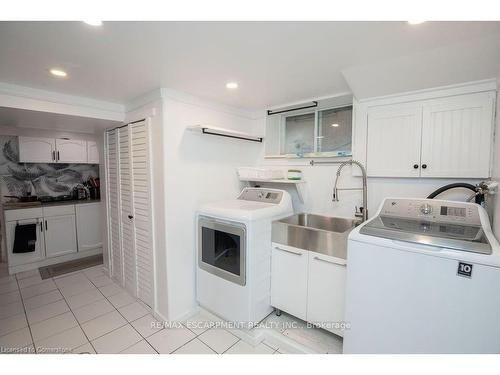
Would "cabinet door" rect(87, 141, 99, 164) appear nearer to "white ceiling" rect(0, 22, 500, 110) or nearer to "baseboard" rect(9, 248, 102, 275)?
"baseboard" rect(9, 248, 102, 275)

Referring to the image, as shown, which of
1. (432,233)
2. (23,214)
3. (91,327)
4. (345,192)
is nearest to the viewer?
(432,233)

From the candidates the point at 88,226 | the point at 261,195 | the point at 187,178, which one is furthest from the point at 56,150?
the point at 261,195

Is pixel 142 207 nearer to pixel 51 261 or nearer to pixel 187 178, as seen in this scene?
pixel 187 178

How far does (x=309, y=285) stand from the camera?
1863 millimetres

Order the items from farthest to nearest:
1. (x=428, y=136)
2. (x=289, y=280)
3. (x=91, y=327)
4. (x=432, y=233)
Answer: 1. (x=91, y=327)
2. (x=289, y=280)
3. (x=428, y=136)
4. (x=432, y=233)

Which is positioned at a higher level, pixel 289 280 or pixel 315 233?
pixel 315 233

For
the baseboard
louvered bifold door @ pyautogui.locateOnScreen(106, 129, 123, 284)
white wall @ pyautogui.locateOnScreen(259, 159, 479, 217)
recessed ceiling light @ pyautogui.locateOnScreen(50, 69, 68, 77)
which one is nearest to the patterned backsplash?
the baseboard

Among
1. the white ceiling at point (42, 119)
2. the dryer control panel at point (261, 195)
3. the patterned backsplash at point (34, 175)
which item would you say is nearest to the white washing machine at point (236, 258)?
the dryer control panel at point (261, 195)

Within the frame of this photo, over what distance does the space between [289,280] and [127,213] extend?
5.99ft

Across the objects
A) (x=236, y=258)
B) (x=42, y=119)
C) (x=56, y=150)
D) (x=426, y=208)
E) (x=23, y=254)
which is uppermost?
(x=42, y=119)

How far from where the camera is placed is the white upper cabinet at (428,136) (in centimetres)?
158

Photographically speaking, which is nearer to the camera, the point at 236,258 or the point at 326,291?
the point at 326,291
